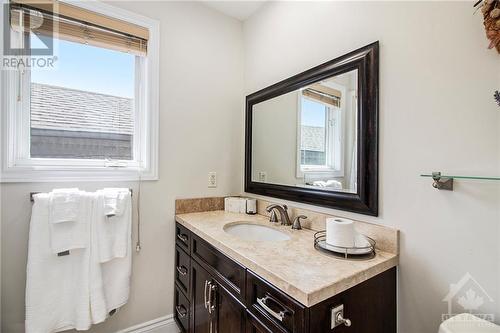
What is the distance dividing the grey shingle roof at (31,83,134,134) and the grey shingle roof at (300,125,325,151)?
1224 mm

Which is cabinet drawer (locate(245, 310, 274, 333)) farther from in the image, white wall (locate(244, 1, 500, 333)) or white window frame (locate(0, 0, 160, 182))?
white window frame (locate(0, 0, 160, 182))

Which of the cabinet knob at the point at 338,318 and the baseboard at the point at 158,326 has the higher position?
the cabinet knob at the point at 338,318

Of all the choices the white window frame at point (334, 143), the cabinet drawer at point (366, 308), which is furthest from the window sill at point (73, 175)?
the cabinet drawer at point (366, 308)

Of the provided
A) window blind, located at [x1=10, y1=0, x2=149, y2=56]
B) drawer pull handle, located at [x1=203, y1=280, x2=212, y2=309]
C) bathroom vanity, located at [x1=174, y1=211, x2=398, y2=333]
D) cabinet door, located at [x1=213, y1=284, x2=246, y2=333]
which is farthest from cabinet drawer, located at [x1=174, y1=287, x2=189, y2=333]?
window blind, located at [x1=10, y1=0, x2=149, y2=56]

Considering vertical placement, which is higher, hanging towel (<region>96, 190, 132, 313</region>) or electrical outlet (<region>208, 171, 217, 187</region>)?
electrical outlet (<region>208, 171, 217, 187</region>)

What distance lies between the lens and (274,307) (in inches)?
34.6

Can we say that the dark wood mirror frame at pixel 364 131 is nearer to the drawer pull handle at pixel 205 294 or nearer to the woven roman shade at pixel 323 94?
the woven roman shade at pixel 323 94

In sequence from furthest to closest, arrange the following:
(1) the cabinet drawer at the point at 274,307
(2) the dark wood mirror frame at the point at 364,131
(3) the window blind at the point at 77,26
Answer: (3) the window blind at the point at 77,26 < (2) the dark wood mirror frame at the point at 364,131 < (1) the cabinet drawer at the point at 274,307

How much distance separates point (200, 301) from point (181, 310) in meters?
0.41

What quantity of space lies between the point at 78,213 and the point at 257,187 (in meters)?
1.17

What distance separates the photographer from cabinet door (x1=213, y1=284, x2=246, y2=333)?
1.05 metres

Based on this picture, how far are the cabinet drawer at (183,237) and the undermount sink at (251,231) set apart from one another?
Answer: 281 mm

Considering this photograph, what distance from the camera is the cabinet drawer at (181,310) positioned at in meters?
1.59

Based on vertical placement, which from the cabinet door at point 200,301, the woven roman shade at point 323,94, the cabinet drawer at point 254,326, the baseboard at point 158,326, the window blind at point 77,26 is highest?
the window blind at point 77,26
